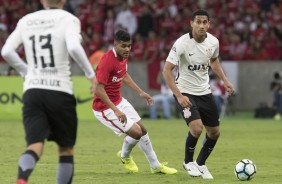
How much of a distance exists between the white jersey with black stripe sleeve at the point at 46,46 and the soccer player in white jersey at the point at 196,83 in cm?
320

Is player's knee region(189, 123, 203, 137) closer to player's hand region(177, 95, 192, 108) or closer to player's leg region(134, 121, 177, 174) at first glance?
player's hand region(177, 95, 192, 108)

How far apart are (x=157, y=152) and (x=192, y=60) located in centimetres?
410

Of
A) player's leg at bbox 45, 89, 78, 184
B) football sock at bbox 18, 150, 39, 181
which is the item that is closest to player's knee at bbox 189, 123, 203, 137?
player's leg at bbox 45, 89, 78, 184

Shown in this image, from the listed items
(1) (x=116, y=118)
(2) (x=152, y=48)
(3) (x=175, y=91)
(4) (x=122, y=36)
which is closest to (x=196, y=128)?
(3) (x=175, y=91)

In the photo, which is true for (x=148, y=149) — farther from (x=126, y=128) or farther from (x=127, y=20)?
(x=127, y=20)

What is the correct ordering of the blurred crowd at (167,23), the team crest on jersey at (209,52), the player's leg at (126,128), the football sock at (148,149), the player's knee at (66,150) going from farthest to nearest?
the blurred crowd at (167,23), the football sock at (148,149), the player's leg at (126,128), the team crest on jersey at (209,52), the player's knee at (66,150)

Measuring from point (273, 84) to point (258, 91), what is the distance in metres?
1.30

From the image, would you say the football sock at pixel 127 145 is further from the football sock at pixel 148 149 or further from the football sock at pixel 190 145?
the football sock at pixel 190 145

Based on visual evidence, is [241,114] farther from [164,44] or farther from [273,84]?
[164,44]

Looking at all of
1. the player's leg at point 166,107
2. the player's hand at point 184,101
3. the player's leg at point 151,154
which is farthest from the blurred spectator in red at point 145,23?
the player's hand at point 184,101

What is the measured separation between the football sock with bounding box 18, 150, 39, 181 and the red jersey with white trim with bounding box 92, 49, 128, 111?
3.14 metres

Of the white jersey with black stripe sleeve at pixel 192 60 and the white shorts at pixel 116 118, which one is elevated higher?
the white jersey with black stripe sleeve at pixel 192 60

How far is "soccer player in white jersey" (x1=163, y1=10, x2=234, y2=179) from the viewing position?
11141 millimetres

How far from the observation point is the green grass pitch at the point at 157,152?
11.1 metres
